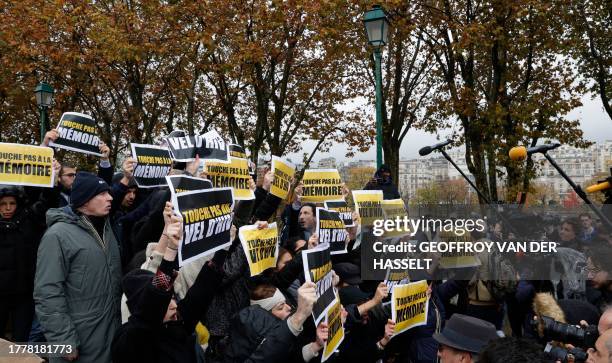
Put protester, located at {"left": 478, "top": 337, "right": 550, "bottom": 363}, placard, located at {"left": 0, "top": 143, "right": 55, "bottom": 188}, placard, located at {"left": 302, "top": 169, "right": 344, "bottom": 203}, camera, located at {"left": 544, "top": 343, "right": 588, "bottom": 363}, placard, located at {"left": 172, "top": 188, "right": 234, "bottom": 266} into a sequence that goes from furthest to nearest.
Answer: placard, located at {"left": 302, "top": 169, "right": 344, "bottom": 203} < placard, located at {"left": 0, "top": 143, "right": 55, "bottom": 188} < placard, located at {"left": 172, "top": 188, "right": 234, "bottom": 266} < camera, located at {"left": 544, "top": 343, "right": 588, "bottom": 363} < protester, located at {"left": 478, "top": 337, "right": 550, "bottom": 363}

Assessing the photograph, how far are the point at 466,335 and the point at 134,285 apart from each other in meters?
2.05

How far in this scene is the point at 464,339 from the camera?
3.27m

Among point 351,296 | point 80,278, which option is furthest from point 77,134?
point 351,296

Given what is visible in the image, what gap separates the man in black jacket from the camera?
2.93 metres

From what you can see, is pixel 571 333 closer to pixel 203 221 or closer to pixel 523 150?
pixel 523 150

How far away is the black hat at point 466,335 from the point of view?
10.6ft

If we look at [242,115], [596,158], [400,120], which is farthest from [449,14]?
[596,158]

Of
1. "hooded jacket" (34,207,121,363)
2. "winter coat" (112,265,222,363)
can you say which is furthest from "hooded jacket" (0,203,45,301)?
"winter coat" (112,265,222,363)

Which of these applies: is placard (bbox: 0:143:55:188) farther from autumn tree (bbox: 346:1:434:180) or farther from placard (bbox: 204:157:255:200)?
autumn tree (bbox: 346:1:434:180)

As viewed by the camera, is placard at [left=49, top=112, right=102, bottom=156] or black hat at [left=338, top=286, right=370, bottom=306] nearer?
black hat at [left=338, top=286, right=370, bottom=306]

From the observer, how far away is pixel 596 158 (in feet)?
362

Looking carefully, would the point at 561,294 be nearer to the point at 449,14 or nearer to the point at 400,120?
the point at 449,14

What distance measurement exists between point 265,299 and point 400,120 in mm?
16286

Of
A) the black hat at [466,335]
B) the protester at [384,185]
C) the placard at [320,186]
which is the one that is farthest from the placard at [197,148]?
the protester at [384,185]
